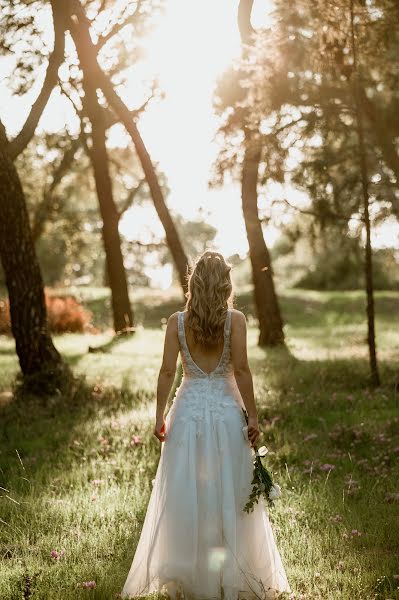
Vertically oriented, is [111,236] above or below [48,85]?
below

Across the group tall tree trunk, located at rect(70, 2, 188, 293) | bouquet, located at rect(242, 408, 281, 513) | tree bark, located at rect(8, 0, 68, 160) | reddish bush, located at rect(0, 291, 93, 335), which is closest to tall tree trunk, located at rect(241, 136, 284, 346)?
tall tree trunk, located at rect(70, 2, 188, 293)

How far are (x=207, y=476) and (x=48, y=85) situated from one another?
834 centimetres

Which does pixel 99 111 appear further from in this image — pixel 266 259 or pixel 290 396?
pixel 290 396

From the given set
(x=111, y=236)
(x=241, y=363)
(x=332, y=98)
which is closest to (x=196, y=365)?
(x=241, y=363)

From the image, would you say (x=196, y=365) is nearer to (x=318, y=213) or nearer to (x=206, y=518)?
(x=206, y=518)

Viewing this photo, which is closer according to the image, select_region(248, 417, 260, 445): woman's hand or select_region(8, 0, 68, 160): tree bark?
select_region(248, 417, 260, 445): woman's hand

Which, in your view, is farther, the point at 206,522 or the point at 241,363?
the point at 241,363

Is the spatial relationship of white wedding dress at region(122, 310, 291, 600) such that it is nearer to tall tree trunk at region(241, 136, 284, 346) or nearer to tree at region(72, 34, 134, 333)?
tall tree trunk at region(241, 136, 284, 346)

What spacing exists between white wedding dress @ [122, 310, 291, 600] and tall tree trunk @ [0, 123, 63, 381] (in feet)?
21.2

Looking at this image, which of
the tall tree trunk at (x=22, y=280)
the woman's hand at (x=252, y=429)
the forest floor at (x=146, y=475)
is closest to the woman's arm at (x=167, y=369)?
the woman's hand at (x=252, y=429)

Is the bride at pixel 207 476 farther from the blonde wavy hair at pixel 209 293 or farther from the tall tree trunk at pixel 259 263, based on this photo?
the tall tree trunk at pixel 259 263

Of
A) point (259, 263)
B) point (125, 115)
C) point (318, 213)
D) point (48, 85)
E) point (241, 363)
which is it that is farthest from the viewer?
point (259, 263)

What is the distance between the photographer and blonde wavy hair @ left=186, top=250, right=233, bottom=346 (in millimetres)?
4895

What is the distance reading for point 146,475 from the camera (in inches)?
303
